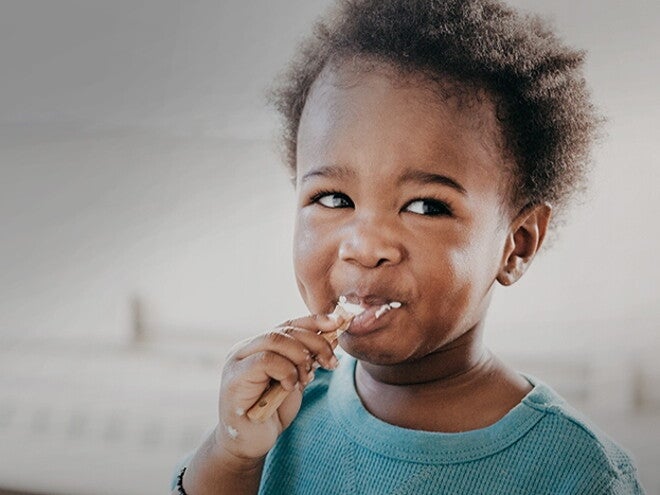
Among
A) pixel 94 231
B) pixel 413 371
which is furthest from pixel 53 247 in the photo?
pixel 413 371

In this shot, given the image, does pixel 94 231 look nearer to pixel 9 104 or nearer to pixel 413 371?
pixel 9 104

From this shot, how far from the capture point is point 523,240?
707 millimetres

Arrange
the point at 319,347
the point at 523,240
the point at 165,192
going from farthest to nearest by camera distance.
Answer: the point at 165,192
the point at 523,240
the point at 319,347

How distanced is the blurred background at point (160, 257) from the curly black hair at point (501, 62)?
0.17 metres

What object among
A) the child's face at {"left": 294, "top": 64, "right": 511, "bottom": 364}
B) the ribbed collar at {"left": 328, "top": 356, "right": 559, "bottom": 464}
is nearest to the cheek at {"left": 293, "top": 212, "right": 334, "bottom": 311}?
the child's face at {"left": 294, "top": 64, "right": 511, "bottom": 364}

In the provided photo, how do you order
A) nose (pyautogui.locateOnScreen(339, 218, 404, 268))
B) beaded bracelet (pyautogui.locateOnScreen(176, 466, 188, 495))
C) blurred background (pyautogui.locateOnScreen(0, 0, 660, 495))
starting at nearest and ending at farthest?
nose (pyautogui.locateOnScreen(339, 218, 404, 268)), beaded bracelet (pyautogui.locateOnScreen(176, 466, 188, 495)), blurred background (pyautogui.locateOnScreen(0, 0, 660, 495))

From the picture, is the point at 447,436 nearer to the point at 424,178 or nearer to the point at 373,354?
the point at 373,354

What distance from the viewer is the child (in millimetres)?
614

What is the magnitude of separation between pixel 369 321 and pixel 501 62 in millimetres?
231

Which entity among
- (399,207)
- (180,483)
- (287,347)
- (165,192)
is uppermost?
(165,192)

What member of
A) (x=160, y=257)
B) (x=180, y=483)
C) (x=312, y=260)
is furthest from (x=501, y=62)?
(x=160, y=257)

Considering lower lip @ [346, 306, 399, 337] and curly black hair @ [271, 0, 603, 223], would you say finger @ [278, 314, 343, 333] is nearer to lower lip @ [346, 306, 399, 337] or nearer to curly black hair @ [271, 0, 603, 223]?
lower lip @ [346, 306, 399, 337]

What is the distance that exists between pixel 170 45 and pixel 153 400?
451 mm

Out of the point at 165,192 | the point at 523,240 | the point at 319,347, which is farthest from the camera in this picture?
the point at 165,192
